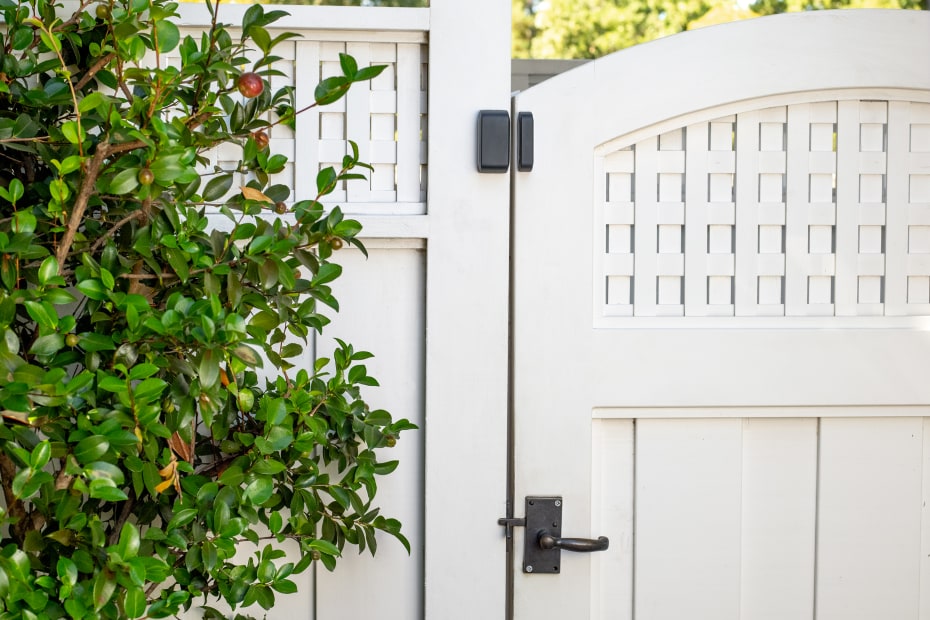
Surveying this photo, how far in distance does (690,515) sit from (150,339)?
967 millimetres

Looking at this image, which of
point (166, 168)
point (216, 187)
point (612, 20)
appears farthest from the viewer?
point (612, 20)

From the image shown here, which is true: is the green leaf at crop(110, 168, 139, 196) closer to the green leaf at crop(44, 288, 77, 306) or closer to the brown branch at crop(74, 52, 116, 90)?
the green leaf at crop(44, 288, 77, 306)

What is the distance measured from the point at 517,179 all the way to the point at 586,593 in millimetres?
733

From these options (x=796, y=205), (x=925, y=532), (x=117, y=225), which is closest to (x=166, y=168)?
(x=117, y=225)

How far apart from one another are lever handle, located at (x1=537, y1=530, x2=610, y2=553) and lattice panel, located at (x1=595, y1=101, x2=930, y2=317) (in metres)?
0.40

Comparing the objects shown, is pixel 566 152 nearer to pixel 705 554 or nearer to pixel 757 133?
pixel 757 133

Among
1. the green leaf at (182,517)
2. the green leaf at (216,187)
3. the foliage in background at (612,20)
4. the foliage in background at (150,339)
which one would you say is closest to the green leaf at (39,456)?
the foliage in background at (150,339)

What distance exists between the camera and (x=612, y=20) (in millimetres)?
11500

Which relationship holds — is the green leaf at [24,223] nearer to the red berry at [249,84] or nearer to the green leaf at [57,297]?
the green leaf at [57,297]

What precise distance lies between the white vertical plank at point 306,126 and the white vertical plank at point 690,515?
712 mm

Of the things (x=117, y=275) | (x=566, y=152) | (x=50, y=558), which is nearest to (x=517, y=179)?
(x=566, y=152)

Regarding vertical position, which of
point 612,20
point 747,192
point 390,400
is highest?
point 612,20

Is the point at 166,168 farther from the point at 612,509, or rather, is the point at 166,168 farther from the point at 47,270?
the point at 612,509

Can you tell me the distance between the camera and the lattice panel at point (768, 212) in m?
1.53
